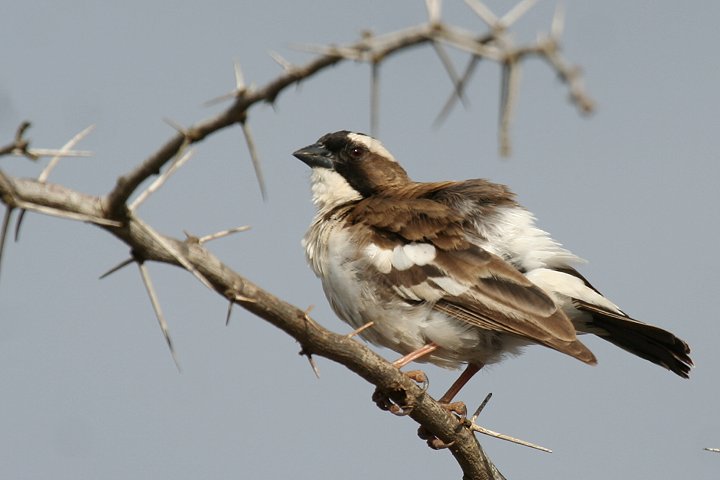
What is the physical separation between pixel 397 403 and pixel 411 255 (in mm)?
1612

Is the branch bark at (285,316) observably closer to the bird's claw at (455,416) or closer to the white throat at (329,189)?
the bird's claw at (455,416)

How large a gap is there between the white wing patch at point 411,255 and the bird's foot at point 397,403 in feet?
2.98

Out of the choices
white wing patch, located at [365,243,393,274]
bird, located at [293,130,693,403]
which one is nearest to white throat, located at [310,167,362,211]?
bird, located at [293,130,693,403]

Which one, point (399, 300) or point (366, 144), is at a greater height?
point (366, 144)

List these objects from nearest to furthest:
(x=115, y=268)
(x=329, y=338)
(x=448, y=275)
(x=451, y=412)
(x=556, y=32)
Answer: (x=556, y=32) < (x=115, y=268) < (x=329, y=338) < (x=451, y=412) < (x=448, y=275)

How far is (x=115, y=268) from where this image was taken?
3.19m

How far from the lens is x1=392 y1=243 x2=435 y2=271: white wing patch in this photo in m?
6.70

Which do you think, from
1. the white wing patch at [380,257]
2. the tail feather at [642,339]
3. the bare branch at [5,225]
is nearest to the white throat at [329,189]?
the white wing patch at [380,257]

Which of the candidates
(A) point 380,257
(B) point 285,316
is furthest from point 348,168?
(B) point 285,316

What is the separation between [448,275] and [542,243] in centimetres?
87

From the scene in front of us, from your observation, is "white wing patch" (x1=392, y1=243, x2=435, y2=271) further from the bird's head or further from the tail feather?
the bird's head

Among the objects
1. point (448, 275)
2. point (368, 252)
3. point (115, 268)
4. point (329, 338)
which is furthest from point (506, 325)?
point (115, 268)

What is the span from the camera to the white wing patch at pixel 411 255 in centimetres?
670

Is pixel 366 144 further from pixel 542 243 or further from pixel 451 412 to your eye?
pixel 451 412
